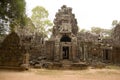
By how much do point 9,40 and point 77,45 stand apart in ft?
40.6

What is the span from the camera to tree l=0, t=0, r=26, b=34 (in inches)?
541

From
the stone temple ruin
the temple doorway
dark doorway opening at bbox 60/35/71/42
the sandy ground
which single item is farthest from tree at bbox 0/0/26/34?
the temple doorway

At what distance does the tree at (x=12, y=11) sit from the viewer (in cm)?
1375

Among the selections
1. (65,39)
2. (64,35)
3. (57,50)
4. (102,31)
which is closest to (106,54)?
(65,39)

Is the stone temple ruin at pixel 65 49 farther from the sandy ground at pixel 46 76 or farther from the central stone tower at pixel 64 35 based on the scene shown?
the sandy ground at pixel 46 76

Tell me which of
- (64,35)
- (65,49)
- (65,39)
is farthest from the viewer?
(65,49)

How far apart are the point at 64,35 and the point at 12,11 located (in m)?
13.0

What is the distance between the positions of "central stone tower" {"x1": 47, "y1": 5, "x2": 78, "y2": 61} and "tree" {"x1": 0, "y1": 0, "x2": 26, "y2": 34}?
1061 centimetres

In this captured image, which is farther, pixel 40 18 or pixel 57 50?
pixel 40 18

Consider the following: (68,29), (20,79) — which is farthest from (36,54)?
(20,79)

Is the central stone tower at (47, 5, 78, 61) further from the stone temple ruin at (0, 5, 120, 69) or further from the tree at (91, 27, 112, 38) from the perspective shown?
the tree at (91, 27, 112, 38)

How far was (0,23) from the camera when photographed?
14453 mm

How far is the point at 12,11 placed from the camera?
14.5 meters

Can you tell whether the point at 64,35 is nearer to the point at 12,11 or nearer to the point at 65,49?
the point at 65,49
